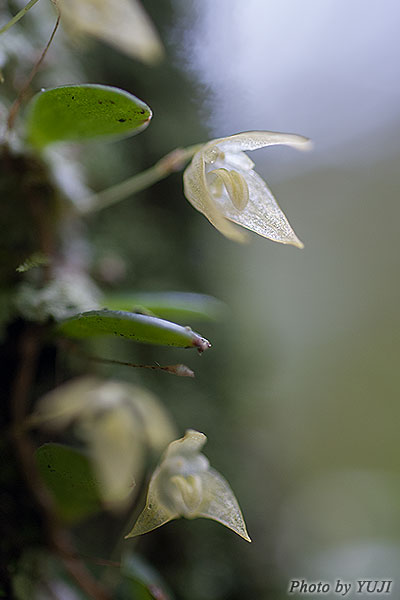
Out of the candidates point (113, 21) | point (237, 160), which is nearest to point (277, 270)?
point (113, 21)

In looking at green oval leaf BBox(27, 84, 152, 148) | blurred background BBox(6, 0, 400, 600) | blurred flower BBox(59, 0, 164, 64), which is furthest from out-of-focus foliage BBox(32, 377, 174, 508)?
blurred flower BBox(59, 0, 164, 64)

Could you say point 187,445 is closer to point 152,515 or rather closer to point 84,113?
point 152,515

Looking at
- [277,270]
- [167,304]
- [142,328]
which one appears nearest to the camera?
[142,328]

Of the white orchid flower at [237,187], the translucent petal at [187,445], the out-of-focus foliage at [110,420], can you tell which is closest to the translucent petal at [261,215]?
the white orchid flower at [237,187]

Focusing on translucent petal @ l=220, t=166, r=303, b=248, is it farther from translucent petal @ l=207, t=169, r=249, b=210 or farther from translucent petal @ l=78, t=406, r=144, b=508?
translucent petal @ l=78, t=406, r=144, b=508

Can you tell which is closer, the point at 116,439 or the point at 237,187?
the point at 237,187

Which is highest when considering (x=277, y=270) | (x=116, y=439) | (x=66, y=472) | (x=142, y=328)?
(x=142, y=328)

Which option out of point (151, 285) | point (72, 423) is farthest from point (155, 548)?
point (151, 285)
